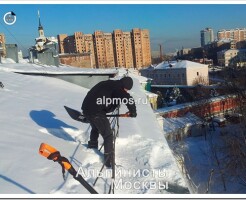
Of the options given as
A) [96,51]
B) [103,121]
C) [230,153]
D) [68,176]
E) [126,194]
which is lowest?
[230,153]

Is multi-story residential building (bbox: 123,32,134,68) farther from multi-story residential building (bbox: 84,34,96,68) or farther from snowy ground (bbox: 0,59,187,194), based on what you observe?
snowy ground (bbox: 0,59,187,194)

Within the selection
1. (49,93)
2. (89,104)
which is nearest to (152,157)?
(89,104)

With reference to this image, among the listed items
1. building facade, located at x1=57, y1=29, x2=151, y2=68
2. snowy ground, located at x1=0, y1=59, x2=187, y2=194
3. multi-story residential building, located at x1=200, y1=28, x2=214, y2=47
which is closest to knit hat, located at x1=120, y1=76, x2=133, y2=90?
snowy ground, located at x1=0, y1=59, x2=187, y2=194

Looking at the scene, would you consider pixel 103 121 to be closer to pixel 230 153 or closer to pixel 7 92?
pixel 7 92

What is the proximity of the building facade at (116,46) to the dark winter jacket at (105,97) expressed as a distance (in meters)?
1.04

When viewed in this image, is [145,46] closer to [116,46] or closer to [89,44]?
[116,46]

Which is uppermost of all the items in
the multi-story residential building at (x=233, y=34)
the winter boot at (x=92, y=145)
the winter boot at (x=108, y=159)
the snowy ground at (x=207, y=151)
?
the multi-story residential building at (x=233, y=34)

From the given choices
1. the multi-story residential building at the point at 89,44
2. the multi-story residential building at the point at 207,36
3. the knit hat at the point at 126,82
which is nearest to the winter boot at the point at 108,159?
the knit hat at the point at 126,82

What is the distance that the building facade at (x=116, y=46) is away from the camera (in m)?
3.86

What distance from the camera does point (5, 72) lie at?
4965mm

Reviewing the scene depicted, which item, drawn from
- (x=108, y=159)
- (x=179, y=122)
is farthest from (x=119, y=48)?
(x=179, y=122)

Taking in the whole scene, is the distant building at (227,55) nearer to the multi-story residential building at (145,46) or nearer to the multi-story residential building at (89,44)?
the multi-story residential building at (145,46)

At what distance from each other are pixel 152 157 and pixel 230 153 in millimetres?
6713

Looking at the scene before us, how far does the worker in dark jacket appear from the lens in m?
2.46
